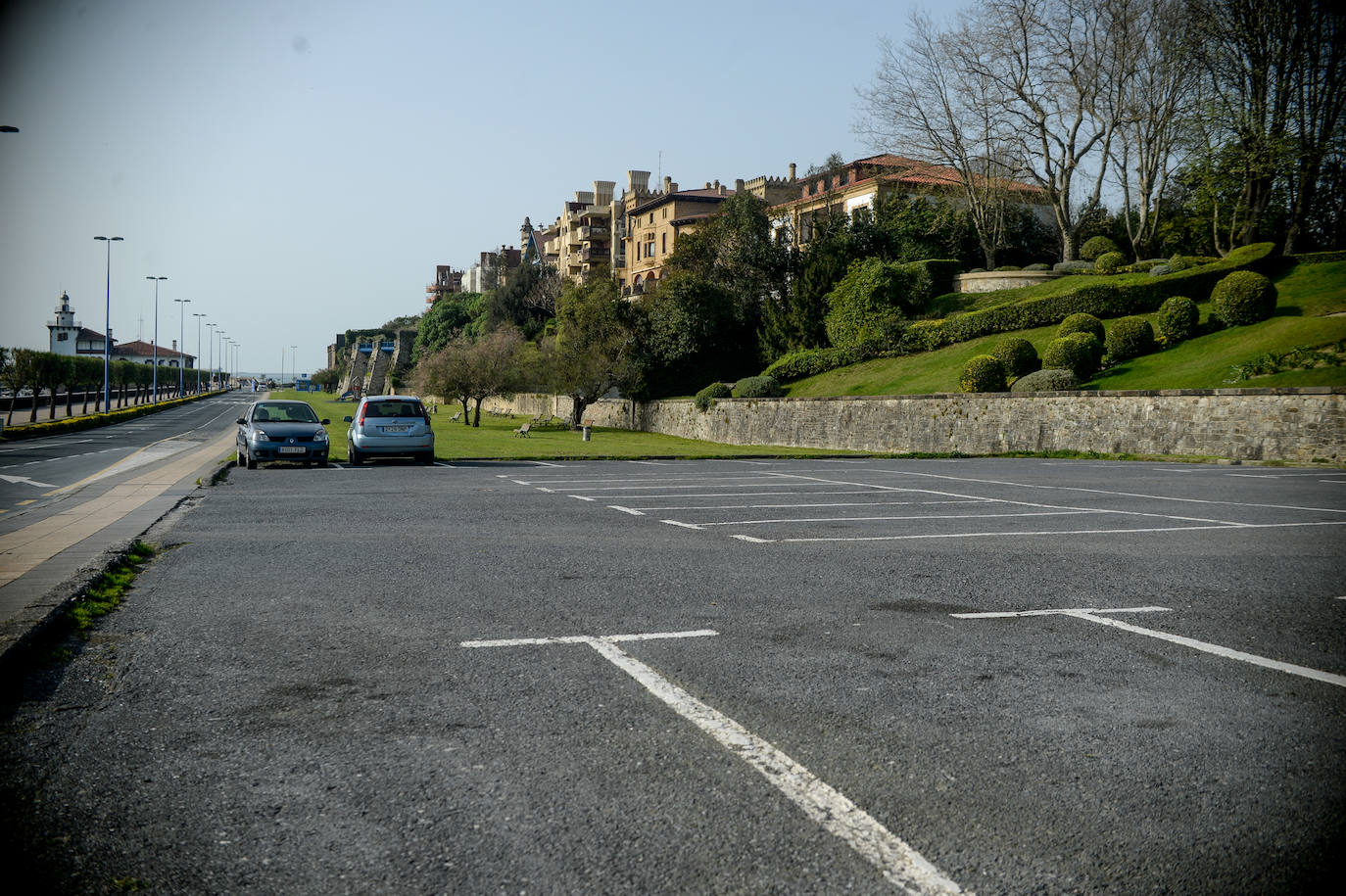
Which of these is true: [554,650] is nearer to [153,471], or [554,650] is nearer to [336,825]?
[336,825]

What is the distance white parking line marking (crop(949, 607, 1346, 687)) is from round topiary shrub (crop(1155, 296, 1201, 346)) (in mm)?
28694

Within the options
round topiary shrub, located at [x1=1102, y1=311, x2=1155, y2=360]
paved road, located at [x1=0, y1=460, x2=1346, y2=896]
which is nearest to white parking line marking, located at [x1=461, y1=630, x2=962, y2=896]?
paved road, located at [x1=0, y1=460, x2=1346, y2=896]

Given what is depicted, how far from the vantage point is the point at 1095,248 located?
46.1 metres

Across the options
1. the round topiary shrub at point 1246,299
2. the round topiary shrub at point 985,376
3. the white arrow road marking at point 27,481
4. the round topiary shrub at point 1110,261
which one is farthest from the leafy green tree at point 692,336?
the white arrow road marking at point 27,481

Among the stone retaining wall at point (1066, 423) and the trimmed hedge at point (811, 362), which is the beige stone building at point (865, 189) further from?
the stone retaining wall at point (1066, 423)

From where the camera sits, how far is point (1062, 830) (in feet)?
10.5

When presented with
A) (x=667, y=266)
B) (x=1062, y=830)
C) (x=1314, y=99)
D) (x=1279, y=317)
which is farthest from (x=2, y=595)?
(x=667, y=266)

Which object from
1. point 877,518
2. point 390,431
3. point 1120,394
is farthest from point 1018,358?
point 877,518

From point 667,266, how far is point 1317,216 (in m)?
34.0

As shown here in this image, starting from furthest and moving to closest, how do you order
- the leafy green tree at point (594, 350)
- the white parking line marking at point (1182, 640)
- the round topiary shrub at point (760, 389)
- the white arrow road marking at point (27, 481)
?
the leafy green tree at point (594, 350) → the round topiary shrub at point (760, 389) → the white arrow road marking at point (27, 481) → the white parking line marking at point (1182, 640)

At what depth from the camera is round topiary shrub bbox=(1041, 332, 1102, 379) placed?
30734 millimetres

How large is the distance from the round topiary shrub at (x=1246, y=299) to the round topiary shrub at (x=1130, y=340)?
2.42 m

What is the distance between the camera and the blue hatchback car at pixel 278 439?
69.1ft

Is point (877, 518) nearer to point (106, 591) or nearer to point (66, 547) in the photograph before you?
point (106, 591)
